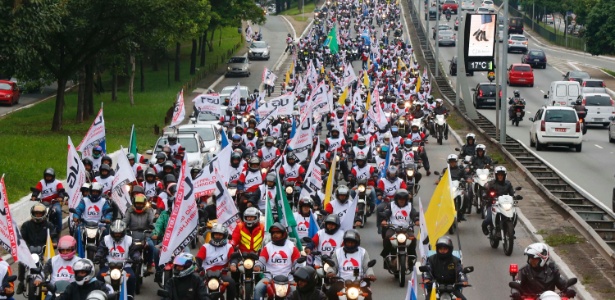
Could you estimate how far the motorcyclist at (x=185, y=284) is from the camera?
13.9 m

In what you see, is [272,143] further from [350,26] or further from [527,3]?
[527,3]

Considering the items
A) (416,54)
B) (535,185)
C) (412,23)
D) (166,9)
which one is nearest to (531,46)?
(412,23)

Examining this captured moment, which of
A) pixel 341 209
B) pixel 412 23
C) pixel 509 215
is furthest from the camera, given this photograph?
pixel 412 23

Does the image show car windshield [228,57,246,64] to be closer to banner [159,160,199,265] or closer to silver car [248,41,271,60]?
silver car [248,41,271,60]

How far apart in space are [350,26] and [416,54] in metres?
27.5

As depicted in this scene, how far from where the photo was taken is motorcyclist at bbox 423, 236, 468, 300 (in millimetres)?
15125

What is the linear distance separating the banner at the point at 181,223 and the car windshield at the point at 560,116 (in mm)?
26027

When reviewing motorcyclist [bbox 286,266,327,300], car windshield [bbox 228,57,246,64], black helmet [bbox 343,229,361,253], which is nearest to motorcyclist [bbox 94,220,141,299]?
black helmet [bbox 343,229,361,253]

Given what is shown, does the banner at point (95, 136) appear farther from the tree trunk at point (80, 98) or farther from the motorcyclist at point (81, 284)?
the tree trunk at point (80, 98)

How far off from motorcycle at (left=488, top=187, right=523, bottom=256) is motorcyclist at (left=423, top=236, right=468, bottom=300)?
5.97 metres

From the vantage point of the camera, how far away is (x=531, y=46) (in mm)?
99875

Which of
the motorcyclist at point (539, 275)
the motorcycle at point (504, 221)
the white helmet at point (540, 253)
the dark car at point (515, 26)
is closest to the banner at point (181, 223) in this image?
the motorcyclist at point (539, 275)

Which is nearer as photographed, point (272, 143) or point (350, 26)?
point (272, 143)

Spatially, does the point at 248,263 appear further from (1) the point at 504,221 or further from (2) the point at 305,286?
(1) the point at 504,221
